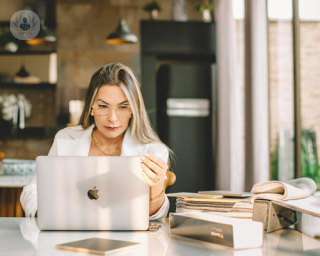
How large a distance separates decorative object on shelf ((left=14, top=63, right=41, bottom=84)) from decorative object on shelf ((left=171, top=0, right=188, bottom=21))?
190cm

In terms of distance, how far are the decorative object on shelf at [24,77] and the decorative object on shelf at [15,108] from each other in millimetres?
270

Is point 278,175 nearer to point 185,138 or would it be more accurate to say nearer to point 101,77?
point 185,138

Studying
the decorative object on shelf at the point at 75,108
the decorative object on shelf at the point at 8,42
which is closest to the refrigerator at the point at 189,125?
the decorative object on shelf at the point at 75,108

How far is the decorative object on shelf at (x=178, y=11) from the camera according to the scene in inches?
170

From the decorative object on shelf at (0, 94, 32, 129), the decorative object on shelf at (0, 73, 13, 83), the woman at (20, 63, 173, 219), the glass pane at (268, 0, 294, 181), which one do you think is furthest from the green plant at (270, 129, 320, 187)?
the decorative object on shelf at (0, 73, 13, 83)

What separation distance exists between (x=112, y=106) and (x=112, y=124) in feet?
0.28

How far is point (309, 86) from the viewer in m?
2.89

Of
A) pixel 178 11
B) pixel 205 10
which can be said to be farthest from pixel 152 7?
pixel 205 10

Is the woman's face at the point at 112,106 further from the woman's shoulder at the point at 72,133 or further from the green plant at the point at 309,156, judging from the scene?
the green plant at the point at 309,156

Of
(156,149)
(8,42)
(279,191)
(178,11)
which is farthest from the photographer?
(8,42)

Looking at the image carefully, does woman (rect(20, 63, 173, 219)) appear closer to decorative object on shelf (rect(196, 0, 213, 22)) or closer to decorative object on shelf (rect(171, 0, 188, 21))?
decorative object on shelf (rect(171, 0, 188, 21))

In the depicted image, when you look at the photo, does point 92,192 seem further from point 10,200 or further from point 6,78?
point 6,78

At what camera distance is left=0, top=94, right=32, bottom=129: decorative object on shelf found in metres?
4.53

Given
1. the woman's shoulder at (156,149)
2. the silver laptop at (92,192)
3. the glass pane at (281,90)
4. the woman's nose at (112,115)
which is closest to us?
the silver laptop at (92,192)
